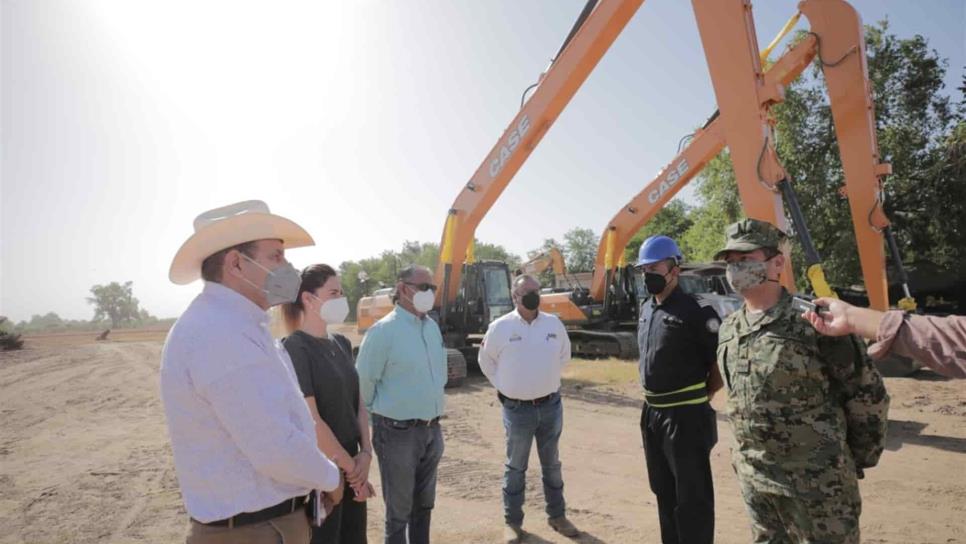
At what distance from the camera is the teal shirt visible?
11.0 feet

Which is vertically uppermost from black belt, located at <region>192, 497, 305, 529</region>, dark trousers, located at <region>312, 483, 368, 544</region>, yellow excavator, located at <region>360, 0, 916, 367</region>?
yellow excavator, located at <region>360, 0, 916, 367</region>

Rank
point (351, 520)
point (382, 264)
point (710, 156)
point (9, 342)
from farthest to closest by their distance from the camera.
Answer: point (382, 264), point (9, 342), point (710, 156), point (351, 520)

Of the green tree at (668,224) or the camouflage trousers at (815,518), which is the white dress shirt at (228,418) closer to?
the camouflage trousers at (815,518)

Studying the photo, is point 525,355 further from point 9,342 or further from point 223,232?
point 9,342

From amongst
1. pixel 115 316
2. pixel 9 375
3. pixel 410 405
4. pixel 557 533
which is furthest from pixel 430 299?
pixel 115 316

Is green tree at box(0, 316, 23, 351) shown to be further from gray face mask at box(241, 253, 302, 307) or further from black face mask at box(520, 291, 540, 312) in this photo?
gray face mask at box(241, 253, 302, 307)

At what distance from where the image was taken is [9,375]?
1505 cm

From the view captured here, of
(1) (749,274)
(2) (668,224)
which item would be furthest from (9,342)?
(2) (668,224)

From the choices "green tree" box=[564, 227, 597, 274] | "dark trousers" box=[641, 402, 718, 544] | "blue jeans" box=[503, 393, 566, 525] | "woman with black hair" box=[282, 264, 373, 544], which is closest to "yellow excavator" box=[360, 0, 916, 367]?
"dark trousers" box=[641, 402, 718, 544]

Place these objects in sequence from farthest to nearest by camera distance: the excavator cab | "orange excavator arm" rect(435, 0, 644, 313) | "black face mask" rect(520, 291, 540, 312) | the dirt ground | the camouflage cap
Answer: the excavator cab, "orange excavator arm" rect(435, 0, 644, 313), "black face mask" rect(520, 291, 540, 312), the dirt ground, the camouflage cap

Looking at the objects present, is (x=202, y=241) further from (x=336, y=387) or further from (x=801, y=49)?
(x=801, y=49)

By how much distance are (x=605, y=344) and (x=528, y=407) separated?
9.87m

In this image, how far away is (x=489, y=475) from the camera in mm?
5766

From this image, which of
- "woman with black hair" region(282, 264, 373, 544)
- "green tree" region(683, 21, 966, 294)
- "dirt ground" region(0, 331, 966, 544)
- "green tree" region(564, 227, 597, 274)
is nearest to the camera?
"woman with black hair" region(282, 264, 373, 544)
